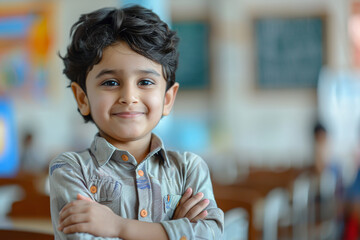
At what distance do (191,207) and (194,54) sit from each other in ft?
22.6

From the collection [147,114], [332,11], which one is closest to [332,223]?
[147,114]

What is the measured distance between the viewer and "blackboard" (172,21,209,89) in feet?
25.2

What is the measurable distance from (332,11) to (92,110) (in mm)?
7035

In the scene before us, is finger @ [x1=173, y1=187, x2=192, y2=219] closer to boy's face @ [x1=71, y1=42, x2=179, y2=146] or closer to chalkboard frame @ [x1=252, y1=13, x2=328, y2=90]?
boy's face @ [x1=71, y1=42, x2=179, y2=146]

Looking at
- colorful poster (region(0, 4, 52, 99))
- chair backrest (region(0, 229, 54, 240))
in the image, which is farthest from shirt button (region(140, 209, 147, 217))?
colorful poster (region(0, 4, 52, 99))

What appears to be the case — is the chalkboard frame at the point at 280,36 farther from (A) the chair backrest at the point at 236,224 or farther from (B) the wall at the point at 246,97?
(A) the chair backrest at the point at 236,224

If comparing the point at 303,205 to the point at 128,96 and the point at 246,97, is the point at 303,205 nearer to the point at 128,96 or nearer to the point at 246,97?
the point at 128,96

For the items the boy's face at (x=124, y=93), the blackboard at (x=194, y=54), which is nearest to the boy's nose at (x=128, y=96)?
the boy's face at (x=124, y=93)

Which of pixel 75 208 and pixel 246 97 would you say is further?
pixel 246 97

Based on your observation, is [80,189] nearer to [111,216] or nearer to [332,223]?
[111,216]

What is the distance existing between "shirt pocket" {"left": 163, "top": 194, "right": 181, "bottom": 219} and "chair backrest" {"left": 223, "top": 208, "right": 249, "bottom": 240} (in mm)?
606

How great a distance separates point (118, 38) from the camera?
0.91 metres

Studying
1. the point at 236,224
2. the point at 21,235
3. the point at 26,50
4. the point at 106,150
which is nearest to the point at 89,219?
the point at 106,150

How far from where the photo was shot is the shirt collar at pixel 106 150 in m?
0.91
